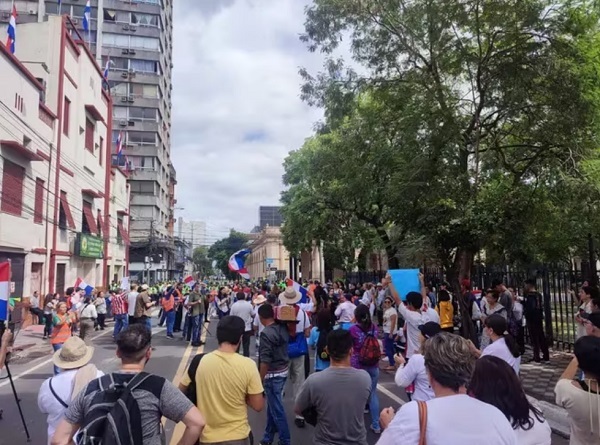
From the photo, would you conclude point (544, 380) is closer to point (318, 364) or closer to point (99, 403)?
point (318, 364)

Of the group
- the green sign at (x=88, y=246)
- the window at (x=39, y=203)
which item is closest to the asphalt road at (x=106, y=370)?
the window at (x=39, y=203)

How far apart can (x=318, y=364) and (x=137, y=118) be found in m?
55.8

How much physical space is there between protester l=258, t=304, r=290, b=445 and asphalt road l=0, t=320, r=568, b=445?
51cm

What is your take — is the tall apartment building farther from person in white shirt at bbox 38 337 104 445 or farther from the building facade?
person in white shirt at bbox 38 337 104 445

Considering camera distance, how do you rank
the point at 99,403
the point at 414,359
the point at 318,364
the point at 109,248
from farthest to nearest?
the point at 109,248
the point at 318,364
the point at 414,359
the point at 99,403

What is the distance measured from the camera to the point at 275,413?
5.44m

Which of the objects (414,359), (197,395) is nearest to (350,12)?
(414,359)

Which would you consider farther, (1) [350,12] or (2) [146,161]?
(2) [146,161]

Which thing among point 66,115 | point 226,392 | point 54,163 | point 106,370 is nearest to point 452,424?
point 226,392

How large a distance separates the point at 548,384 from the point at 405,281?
317cm

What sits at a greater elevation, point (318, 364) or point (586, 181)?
point (586, 181)

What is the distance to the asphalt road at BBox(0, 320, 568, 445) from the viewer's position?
6.22m

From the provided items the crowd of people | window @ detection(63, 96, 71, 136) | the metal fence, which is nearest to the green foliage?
the metal fence

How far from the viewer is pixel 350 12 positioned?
11898mm
